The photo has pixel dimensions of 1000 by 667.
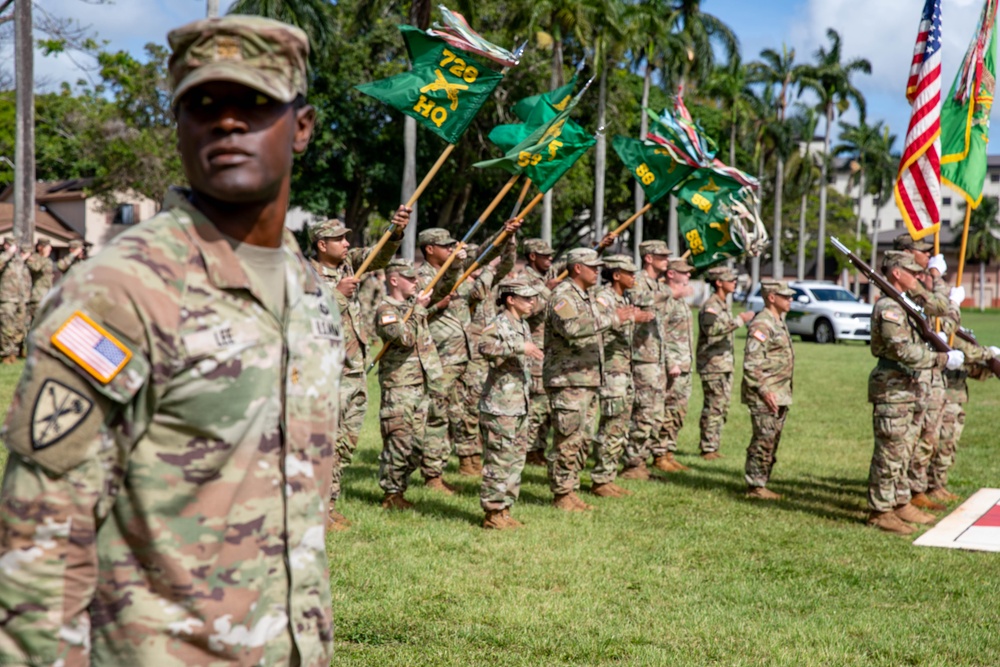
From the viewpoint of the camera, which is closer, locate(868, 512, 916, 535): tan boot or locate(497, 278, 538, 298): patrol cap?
locate(497, 278, 538, 298): patrol cap

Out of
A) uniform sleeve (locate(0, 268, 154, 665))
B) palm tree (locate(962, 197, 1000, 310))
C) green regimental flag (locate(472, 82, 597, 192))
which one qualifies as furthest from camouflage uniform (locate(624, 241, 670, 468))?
palm tree (locate(962, 197, 1000, 310))

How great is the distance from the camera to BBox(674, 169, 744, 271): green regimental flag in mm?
11820

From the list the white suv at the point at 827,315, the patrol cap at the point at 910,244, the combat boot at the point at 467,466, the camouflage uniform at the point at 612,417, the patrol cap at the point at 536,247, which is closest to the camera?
the patrol cap at the point at 910,244

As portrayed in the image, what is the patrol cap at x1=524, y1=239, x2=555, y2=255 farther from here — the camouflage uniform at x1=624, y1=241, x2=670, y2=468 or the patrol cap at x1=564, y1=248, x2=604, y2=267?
the patrol cap at x1=564, y1=248, x2=604, y2=267

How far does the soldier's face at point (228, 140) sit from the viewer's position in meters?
2.16

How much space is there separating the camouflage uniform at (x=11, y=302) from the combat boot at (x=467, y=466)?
1043 cm

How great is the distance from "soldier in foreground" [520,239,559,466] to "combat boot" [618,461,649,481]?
0.93 metres

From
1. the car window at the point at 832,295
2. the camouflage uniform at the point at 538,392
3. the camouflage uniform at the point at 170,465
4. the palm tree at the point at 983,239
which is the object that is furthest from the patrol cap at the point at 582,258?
the palm tree at the point at 983,239

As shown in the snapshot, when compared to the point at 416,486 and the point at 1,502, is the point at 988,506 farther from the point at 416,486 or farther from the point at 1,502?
the point at 1,502

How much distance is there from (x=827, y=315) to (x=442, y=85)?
2476cm

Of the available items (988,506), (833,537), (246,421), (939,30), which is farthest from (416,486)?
(246,421)

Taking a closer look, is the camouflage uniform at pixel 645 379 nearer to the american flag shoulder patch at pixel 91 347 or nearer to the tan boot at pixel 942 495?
the tan boot at pixel 942 495

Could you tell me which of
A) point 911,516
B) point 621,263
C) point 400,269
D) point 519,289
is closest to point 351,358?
point 400,269

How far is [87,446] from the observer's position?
1915 mm
